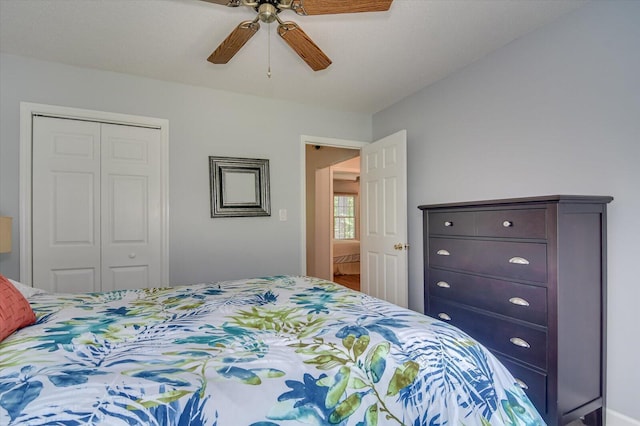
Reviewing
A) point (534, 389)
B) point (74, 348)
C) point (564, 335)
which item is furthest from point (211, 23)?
point (534, 389)

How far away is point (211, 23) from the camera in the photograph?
2.05 meters

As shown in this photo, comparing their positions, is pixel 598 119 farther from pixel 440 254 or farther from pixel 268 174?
pixel 268 174

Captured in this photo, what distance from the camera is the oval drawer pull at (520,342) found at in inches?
66.1

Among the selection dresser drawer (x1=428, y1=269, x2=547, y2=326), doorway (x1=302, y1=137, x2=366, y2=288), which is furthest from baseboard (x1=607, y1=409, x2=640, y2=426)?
doorway (x1=302, y1=137, x2=366, y2=288)

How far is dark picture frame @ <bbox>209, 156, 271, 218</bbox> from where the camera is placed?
3059mm

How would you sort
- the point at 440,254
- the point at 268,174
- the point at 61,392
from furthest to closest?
the point at 268,174 → the point at 440,254 → the point at 61,392

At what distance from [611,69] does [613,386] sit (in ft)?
5.67

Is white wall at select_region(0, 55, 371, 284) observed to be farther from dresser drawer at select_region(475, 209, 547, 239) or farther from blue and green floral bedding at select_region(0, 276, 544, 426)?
dresser drawer at select_region(475, 209, 547, 239)

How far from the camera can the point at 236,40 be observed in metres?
1.77

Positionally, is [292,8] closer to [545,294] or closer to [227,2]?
[227,2]

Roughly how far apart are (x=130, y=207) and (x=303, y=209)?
1.60 metres

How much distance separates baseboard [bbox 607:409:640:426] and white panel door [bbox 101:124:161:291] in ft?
10.6

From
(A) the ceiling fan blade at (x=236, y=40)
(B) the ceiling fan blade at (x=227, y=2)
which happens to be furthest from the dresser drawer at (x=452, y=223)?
(B) the ceiling fan blade at (x=227, y=2)

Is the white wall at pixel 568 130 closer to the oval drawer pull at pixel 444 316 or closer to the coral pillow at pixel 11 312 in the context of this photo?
the oval drawer pull at pixel 444 316
